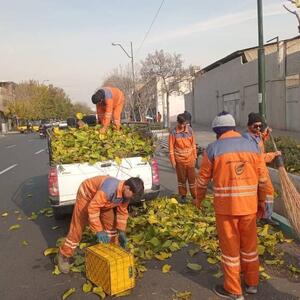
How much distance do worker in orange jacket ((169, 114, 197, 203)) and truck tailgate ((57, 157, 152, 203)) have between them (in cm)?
130

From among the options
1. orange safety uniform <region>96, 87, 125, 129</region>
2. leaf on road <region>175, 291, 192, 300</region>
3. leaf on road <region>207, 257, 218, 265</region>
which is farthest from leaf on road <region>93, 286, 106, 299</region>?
orange safety uniform <region>96, 87, 125, 129</region>

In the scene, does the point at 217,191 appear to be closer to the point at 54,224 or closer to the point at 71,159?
the point at 71,159

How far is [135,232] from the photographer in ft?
22.2

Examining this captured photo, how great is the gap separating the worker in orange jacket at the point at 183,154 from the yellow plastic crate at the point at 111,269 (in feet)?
13.2

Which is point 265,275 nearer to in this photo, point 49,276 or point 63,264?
point 63,264

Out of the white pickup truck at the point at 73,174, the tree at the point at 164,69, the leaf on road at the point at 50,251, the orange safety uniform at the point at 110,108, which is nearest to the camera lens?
the leaf on road at the point at 50,251

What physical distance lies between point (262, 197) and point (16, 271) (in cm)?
323

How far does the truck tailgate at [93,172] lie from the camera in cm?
702

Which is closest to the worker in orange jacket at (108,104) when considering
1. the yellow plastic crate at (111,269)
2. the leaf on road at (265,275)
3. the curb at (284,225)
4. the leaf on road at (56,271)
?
the curb at (284,225)

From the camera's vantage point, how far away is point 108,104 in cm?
934

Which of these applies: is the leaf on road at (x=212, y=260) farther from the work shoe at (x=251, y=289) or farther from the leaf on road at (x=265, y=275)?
the work shoe at (x=251, y=289)

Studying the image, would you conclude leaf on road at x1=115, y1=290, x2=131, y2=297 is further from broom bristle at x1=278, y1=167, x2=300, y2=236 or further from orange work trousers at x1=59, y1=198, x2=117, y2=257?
broom bristle at x1=278, y1=167, x2=300, y2=236

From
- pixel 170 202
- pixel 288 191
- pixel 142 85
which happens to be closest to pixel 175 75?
pixel 142 85

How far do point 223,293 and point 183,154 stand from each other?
4422 millimetres
